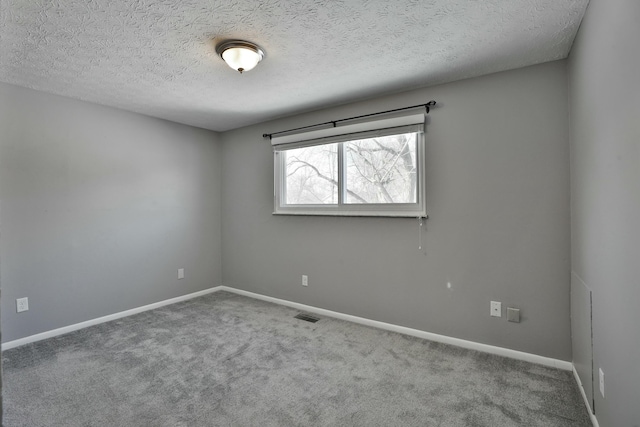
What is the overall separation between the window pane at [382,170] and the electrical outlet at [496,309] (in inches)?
42.3

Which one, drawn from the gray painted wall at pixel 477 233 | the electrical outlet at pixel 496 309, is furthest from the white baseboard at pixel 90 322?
the electrical outlet at pixel 496 309

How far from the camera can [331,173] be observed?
3598 mm

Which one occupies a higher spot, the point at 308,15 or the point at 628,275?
the point at 308,15

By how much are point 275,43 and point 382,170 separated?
5.04ft

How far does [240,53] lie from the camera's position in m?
2.26

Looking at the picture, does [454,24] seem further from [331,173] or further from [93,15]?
[93,15]

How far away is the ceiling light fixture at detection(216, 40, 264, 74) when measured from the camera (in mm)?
2240

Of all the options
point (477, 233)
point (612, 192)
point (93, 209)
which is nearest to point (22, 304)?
point (93, 209)

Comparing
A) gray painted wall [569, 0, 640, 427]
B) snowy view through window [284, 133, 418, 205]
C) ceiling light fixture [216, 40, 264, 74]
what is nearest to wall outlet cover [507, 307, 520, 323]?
gray painted wall [569, 0, 640, 427]

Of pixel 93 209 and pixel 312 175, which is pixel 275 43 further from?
pixel 93 209

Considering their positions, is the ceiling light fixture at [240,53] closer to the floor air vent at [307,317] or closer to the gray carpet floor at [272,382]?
the gray carpet floor at [272,382]

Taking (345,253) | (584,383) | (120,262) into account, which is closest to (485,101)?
(345,253)

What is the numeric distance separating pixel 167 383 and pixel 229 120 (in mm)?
2906

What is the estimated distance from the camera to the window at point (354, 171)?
10.1ft
